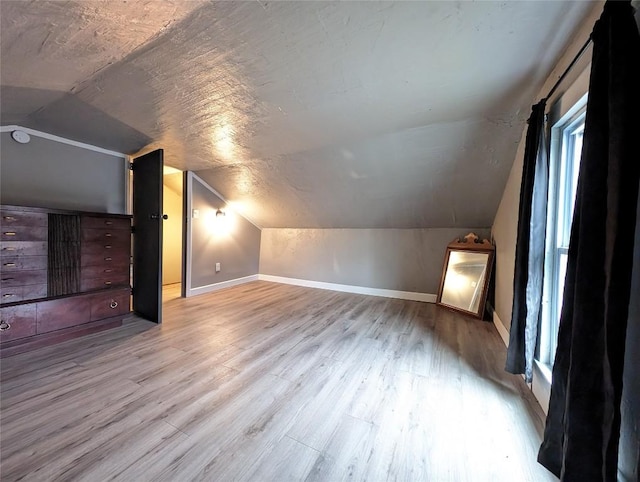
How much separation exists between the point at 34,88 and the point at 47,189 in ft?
4.06

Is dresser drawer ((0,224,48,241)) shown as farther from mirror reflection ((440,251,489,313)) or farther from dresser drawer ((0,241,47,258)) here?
mirror reflection ((440,251,489,313))

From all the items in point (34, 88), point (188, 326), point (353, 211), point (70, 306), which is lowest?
point (188, 326)

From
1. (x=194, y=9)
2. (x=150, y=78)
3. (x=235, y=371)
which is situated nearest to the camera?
(x=194, y=9)

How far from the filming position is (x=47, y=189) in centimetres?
248

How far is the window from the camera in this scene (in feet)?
4.80

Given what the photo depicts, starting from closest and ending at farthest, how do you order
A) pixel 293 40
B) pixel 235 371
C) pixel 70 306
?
pixel 293 40
pixel 235 371
pixel 70 306

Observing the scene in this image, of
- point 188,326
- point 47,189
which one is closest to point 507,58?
point 188,326

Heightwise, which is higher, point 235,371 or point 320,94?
point 320,94

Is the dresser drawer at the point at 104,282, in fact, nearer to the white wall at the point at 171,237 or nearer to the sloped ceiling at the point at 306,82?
the sloped ceiling at the point at 306,82

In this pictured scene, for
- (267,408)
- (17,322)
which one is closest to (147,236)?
(17,322)

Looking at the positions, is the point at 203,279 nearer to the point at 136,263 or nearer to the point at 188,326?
the point at 136,263

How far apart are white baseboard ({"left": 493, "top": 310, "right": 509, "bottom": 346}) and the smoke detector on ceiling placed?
4.87 m

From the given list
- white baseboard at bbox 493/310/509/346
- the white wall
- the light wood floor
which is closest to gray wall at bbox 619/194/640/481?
the light wood floor

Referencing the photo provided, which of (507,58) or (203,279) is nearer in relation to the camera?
(507,58)
